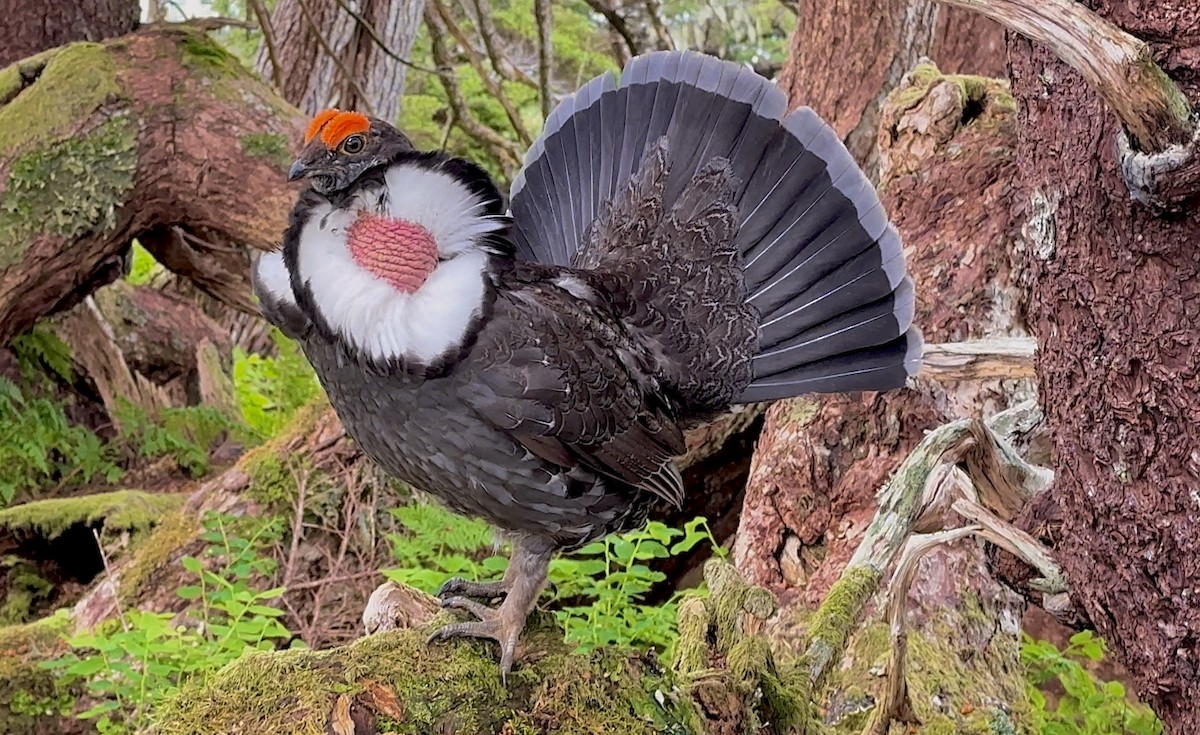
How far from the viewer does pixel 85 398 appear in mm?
6348

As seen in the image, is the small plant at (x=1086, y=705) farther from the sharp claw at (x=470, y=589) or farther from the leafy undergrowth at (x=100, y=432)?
the leafy undergrowth at (x=100, y=432)

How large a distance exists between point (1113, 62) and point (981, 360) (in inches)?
67.9

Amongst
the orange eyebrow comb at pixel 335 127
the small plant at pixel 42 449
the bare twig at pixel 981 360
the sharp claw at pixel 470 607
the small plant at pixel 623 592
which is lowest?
the small plant at pixel 42 449

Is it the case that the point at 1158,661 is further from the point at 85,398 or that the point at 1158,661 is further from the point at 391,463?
the point at 85,398

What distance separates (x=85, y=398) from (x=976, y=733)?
5.34 meters

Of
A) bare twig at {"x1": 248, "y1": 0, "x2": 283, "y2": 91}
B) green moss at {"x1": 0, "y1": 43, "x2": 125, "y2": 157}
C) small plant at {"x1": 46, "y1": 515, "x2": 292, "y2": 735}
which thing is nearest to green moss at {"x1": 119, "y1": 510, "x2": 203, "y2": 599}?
small plant at {"x1": 46, "y1": 515, "x2": 292, "y2": 735}

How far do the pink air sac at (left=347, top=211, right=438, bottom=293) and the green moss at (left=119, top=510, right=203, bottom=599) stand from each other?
2.75 meters

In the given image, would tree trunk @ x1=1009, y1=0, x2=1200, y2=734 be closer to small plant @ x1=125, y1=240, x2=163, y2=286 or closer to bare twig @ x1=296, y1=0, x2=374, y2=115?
bare twig @ x1=296, y1=0, x2=374, y2=115

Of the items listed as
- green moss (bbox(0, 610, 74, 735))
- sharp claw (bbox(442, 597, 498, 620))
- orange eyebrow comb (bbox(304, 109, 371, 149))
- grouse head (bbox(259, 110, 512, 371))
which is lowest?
green moss (bbox(0, 610, 74, 735))

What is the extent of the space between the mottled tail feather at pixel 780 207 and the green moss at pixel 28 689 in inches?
108

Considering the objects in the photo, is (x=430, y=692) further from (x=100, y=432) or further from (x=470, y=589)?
(x=100, y=432)

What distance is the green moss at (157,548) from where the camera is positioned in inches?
179

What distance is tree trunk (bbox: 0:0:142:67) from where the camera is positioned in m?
5.43

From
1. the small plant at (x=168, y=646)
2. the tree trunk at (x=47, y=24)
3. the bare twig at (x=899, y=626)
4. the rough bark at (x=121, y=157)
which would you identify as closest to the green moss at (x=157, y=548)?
the small plant at (x=168, y=646)
